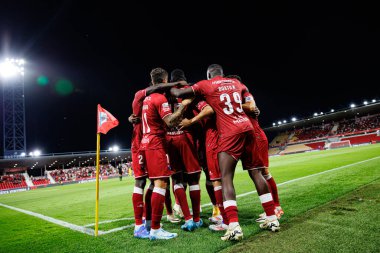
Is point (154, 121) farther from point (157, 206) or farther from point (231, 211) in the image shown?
point (231, 211)

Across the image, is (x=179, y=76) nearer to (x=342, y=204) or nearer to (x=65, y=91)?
(x=342, y=204)

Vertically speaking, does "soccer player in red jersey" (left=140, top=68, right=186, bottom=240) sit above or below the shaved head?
below

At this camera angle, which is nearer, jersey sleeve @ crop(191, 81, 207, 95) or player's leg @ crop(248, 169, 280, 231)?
player's leg @ crop(248, 169, 280, 231)

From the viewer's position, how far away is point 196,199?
4418 millimetres

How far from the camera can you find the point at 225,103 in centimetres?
387

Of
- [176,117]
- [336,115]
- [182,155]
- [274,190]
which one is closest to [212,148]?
[182,155]

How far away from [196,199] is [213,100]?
1.87 m

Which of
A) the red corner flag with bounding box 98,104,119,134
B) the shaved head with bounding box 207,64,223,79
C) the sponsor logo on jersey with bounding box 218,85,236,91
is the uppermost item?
the shaved head with bounding box 207,64,223,79

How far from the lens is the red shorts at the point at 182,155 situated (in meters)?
4.45

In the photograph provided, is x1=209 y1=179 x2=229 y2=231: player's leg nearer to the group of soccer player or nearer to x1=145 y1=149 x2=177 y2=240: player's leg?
the group of soccer player

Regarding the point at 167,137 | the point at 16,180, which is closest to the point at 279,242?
the point at 167,137

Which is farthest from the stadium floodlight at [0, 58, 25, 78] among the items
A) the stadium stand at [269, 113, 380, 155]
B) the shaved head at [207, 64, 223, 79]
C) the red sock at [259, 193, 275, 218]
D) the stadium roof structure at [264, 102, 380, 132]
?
the stadium roof structure at [264, 102, 380, 132]

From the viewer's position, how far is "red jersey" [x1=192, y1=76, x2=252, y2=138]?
12.3 ft

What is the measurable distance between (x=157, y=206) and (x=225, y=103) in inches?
78.8
